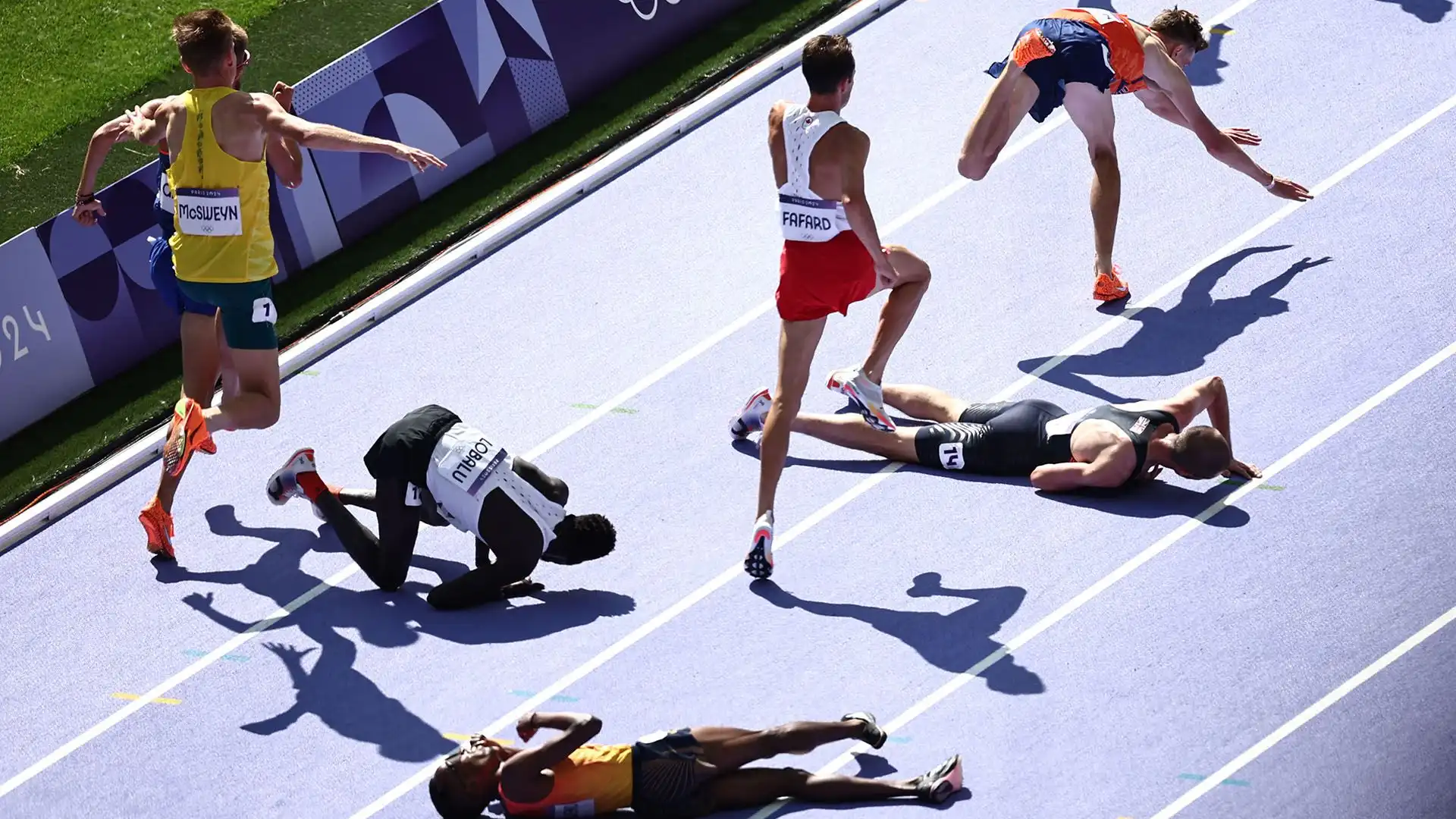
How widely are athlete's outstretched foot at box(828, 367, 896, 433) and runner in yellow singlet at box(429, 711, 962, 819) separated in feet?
7.28

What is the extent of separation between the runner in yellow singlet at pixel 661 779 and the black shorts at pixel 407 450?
1.64m

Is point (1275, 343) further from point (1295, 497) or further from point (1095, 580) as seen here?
point (1095, 580)

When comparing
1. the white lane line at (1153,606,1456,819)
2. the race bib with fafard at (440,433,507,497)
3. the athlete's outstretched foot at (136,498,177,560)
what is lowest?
the white lane line at (1153,606,1456,819)

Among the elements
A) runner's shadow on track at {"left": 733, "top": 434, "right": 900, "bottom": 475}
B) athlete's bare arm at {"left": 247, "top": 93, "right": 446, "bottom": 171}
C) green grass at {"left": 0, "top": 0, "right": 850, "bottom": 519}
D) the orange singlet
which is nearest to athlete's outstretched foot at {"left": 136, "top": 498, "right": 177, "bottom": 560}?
green grass at {"left": 0, "top": 0, "right": 850, "bottom": 519}

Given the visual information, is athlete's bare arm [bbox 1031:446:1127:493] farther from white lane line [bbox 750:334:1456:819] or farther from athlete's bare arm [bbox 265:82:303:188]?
athlete's bare arm [bbox 265:82:303:188]

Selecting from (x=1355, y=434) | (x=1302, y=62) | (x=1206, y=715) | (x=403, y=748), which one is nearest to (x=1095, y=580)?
(x=1206, y=715)

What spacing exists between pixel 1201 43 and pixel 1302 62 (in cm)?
172

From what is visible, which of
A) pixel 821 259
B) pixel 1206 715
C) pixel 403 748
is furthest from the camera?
pixel 821 259

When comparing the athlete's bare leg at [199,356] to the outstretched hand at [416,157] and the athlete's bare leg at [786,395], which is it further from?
the athlete's bare leg at [786,395]

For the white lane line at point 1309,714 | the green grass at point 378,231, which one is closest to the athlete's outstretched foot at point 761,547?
the white lane line at point 1309,714

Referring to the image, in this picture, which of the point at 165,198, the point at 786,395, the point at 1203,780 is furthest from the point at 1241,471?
the point at 165,198

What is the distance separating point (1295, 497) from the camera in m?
8.35

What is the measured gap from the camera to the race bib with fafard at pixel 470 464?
27.0 feet

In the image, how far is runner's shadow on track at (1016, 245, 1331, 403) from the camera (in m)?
9.46
